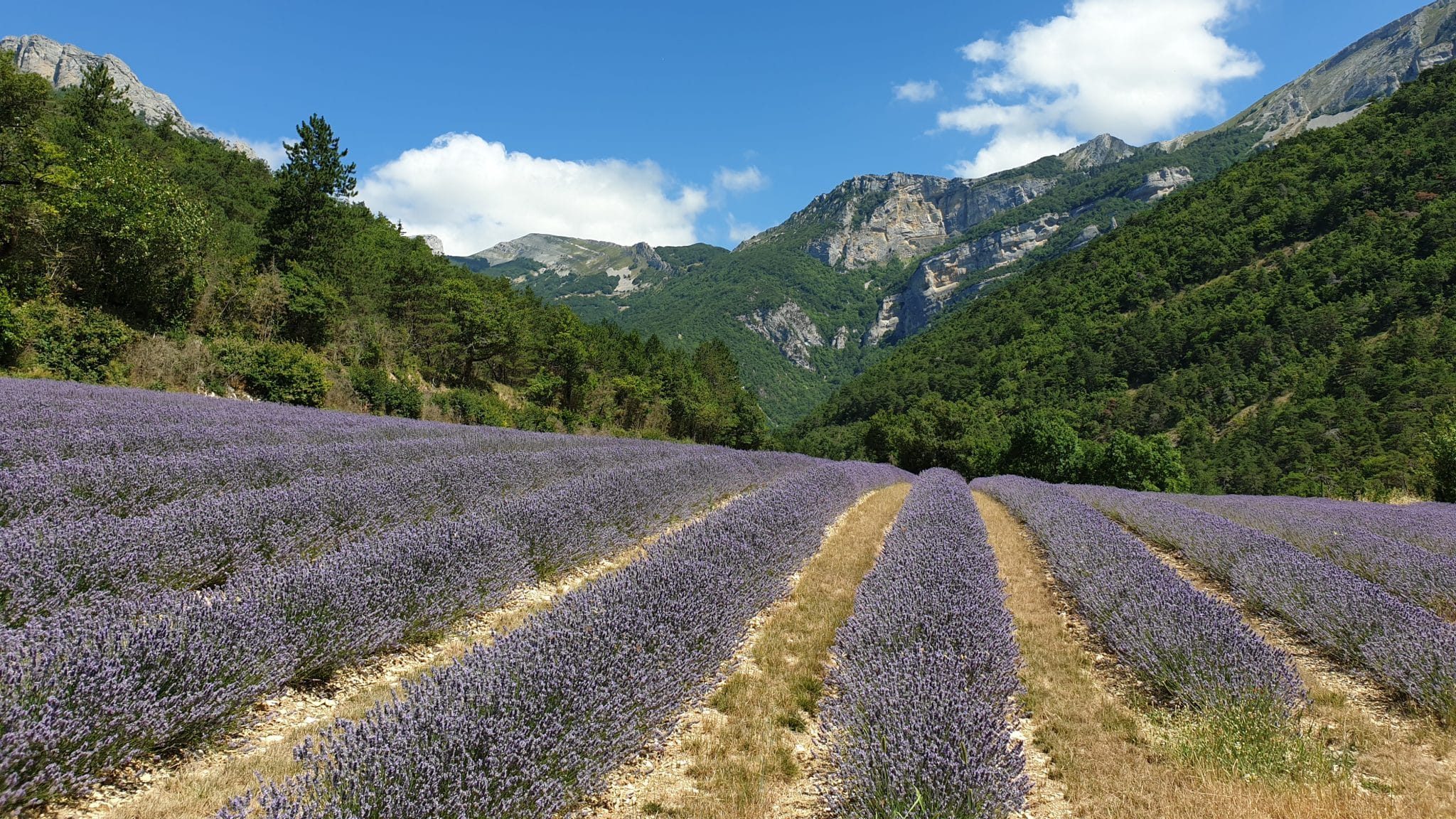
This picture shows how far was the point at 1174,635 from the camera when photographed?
12.4ft

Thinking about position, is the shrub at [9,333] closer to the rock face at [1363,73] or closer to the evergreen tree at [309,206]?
the evergreen tree at [309,206]

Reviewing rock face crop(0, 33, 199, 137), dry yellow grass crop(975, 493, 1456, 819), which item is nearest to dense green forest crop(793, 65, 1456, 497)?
dry yellow grass crop(975, 493, 1456, 819)

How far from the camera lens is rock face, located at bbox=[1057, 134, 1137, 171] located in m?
182

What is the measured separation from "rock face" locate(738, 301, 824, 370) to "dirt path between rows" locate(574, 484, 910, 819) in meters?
128

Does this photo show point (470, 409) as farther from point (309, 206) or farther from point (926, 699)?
point (926, 699)

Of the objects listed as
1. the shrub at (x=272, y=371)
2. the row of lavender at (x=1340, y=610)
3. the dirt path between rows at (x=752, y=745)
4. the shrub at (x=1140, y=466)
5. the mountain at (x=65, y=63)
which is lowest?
the shrub at (x=1140, y=466)

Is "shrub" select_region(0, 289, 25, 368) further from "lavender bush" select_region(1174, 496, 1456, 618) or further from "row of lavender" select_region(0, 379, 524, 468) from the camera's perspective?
"lavender bush" select_region(1174, 496, 1456, 618)

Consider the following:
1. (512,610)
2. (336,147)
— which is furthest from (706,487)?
(336,147)

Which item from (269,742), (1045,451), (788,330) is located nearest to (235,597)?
(269,742)

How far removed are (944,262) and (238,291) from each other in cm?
15591

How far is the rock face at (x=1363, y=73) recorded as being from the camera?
11450 cm

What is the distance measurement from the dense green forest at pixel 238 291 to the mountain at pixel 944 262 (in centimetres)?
8075

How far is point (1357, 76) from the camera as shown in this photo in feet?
433

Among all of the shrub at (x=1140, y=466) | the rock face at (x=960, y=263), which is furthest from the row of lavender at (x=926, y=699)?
the rock face at (x=960, y=263)
